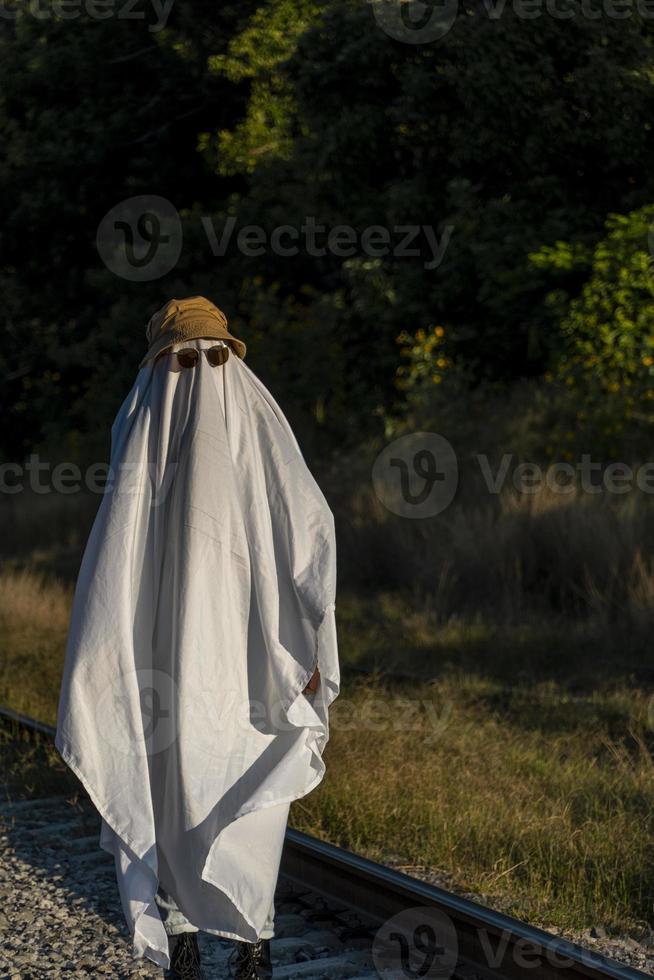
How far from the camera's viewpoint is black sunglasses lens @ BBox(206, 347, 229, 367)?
4641 mm

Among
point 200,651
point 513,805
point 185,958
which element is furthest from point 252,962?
point 513,805

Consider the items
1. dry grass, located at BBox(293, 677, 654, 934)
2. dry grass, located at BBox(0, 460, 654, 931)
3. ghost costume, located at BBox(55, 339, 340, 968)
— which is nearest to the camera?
ghost costume, located at BBox(55, 339, 340, 968)

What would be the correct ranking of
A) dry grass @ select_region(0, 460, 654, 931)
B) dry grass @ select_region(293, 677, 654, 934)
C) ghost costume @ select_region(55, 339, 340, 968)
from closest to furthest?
1. ghost costume @ select_region(55, 339, 340, 968)
2. dry grass @ select_region(293, 677, 654, 934)
3. dry grass @ select_region(0, 460, 654, 931)

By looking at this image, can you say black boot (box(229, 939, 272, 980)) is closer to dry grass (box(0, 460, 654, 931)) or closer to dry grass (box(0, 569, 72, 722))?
dry grass (box(0, 460, 654, 931))

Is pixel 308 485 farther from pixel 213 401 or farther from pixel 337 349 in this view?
pixel 337 349

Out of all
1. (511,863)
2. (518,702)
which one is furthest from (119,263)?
(511,863)

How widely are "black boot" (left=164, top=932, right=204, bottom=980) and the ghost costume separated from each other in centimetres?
13

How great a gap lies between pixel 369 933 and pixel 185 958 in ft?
2.67

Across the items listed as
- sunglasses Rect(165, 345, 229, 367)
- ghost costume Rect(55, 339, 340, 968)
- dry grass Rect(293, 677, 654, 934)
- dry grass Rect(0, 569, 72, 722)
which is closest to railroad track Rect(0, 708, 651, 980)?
dry grass Rect(293, 677, 654, 934)

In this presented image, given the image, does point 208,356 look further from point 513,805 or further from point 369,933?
point 513,805

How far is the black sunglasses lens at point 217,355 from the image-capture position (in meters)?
4.64

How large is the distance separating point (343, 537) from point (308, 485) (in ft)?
32.1

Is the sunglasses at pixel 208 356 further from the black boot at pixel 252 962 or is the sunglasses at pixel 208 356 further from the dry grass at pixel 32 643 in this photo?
the dry grass at pixel 32 643

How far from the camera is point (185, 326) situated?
4.59 meters
